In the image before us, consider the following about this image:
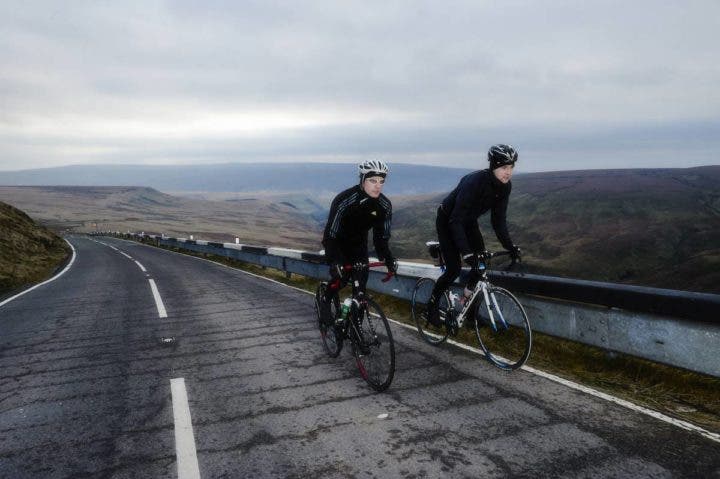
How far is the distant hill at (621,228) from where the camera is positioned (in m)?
80.1

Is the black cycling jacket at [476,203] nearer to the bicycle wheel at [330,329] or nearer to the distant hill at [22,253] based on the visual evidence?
the bicycle wheel at [330,329]

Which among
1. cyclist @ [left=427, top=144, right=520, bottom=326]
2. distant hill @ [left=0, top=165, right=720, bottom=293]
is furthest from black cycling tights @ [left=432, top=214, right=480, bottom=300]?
distant hill @ [left=0, top=165, right=720, bottom=293]

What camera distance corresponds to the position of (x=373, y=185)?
15.1 ft

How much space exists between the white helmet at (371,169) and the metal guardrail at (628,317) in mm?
2381

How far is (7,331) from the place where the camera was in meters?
7.64

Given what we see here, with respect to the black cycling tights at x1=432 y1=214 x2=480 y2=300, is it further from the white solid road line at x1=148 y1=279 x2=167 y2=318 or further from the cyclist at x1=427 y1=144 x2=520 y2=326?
the white solid road line at x1=148 y1=279 x2=167 y2=318

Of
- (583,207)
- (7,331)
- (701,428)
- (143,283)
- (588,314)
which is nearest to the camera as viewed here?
(701,428)

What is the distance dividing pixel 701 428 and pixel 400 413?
2333 millimetres

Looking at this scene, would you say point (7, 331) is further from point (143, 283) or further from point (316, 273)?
point (316, 273)

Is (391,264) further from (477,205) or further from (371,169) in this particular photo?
(477,205)

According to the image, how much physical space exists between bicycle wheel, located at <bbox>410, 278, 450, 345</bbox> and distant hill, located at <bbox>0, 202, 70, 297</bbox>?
42.7 ft

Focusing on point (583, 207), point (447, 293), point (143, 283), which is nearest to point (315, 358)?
point (447, 293)

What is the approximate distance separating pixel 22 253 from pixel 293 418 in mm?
24259

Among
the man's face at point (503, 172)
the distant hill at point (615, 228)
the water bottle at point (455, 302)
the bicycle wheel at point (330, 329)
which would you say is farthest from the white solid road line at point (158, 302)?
the distant hill at point (615, 228)
